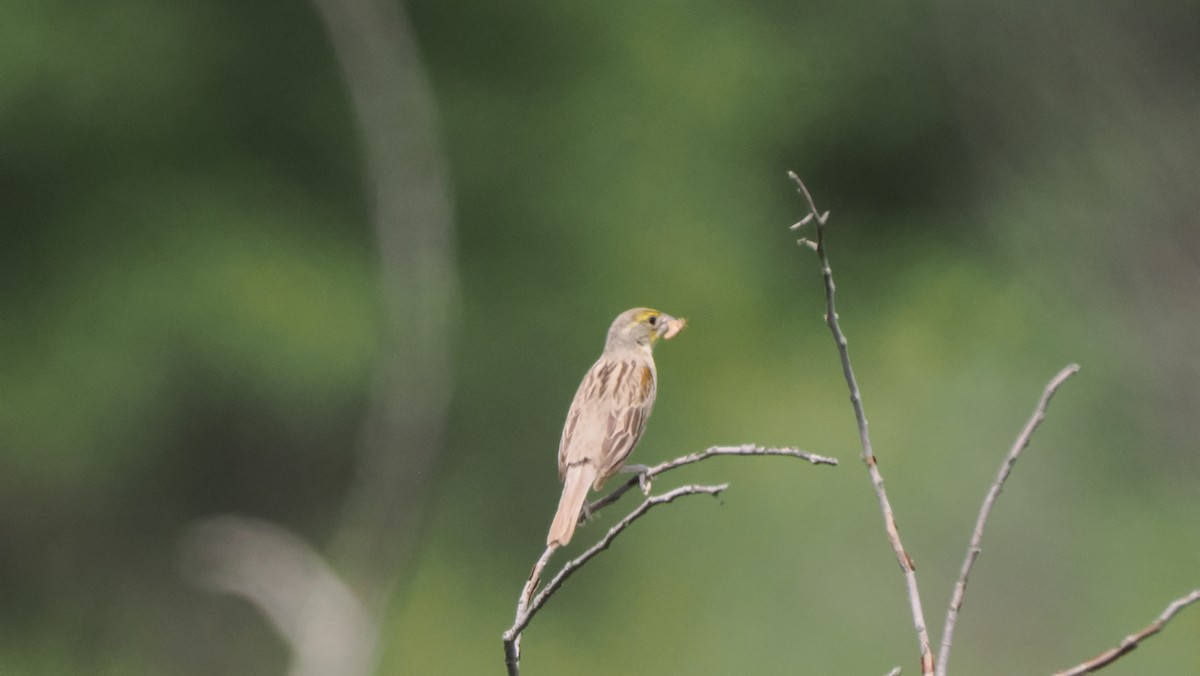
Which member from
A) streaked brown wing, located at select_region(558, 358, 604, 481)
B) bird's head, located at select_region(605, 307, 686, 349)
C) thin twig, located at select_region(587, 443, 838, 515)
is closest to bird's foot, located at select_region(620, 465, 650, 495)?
thin twig, located at select_region(587, 443, 838, 515)

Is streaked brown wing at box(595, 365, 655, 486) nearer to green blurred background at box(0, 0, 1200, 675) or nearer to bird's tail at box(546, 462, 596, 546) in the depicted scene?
bird's tail at box(546, 462, 596, 546)

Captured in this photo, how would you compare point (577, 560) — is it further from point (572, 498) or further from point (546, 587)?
point (572, 498)

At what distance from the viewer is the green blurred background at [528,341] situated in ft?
33.9

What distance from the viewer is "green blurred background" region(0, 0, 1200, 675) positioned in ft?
33.9

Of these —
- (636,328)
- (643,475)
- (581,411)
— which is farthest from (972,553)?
(636,328)

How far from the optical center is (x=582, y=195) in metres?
13.1

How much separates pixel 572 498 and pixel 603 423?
327 millimetres

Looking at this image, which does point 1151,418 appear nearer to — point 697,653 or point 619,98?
point 697,653

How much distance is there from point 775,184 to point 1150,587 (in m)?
4.87

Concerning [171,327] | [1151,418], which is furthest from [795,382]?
[171,327]

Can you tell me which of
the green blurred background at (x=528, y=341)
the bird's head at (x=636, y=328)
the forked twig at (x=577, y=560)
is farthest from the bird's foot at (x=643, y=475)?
the green blurred background at (x=528, y=341)

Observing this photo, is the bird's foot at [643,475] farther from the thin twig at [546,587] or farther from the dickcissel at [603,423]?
the thin twig at [546,587]

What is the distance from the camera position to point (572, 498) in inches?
124

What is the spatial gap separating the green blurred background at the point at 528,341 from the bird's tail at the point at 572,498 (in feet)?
19.4
